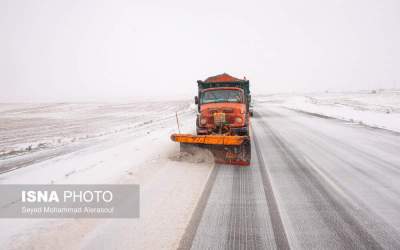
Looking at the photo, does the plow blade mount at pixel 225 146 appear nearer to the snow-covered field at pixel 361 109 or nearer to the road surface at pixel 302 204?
the road surface at pixel 302 204

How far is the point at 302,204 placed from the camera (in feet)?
12.8

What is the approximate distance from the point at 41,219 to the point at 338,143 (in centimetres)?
952

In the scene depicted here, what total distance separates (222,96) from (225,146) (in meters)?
2.76

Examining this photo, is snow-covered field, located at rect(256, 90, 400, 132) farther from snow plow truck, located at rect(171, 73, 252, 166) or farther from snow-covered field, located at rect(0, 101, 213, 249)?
snow-covered field, located at rect(0, 101, 213, 249)

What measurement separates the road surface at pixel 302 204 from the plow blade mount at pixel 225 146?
300 mm

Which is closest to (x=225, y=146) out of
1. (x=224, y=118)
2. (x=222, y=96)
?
(x=224, y=118)

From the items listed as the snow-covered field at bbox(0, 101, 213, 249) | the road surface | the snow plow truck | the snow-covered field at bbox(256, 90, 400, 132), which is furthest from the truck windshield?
the snow-covered field at bbox(256, 90, 400, 132)

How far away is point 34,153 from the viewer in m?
8.71

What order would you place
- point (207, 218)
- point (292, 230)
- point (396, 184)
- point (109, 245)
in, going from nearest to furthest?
point (109, 245)
point (292, 230)
point (207, 218)
point (396, 184)

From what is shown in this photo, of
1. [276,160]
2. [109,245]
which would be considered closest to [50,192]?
[109,245]

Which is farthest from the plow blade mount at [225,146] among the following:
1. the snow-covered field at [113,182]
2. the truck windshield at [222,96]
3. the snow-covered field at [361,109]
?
the snow-covered field at [361,109]

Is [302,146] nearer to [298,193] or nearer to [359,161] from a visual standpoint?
[359,161]

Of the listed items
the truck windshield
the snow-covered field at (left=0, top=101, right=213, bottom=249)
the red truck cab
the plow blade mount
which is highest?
the truck windshield

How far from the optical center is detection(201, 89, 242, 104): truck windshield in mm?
8461
